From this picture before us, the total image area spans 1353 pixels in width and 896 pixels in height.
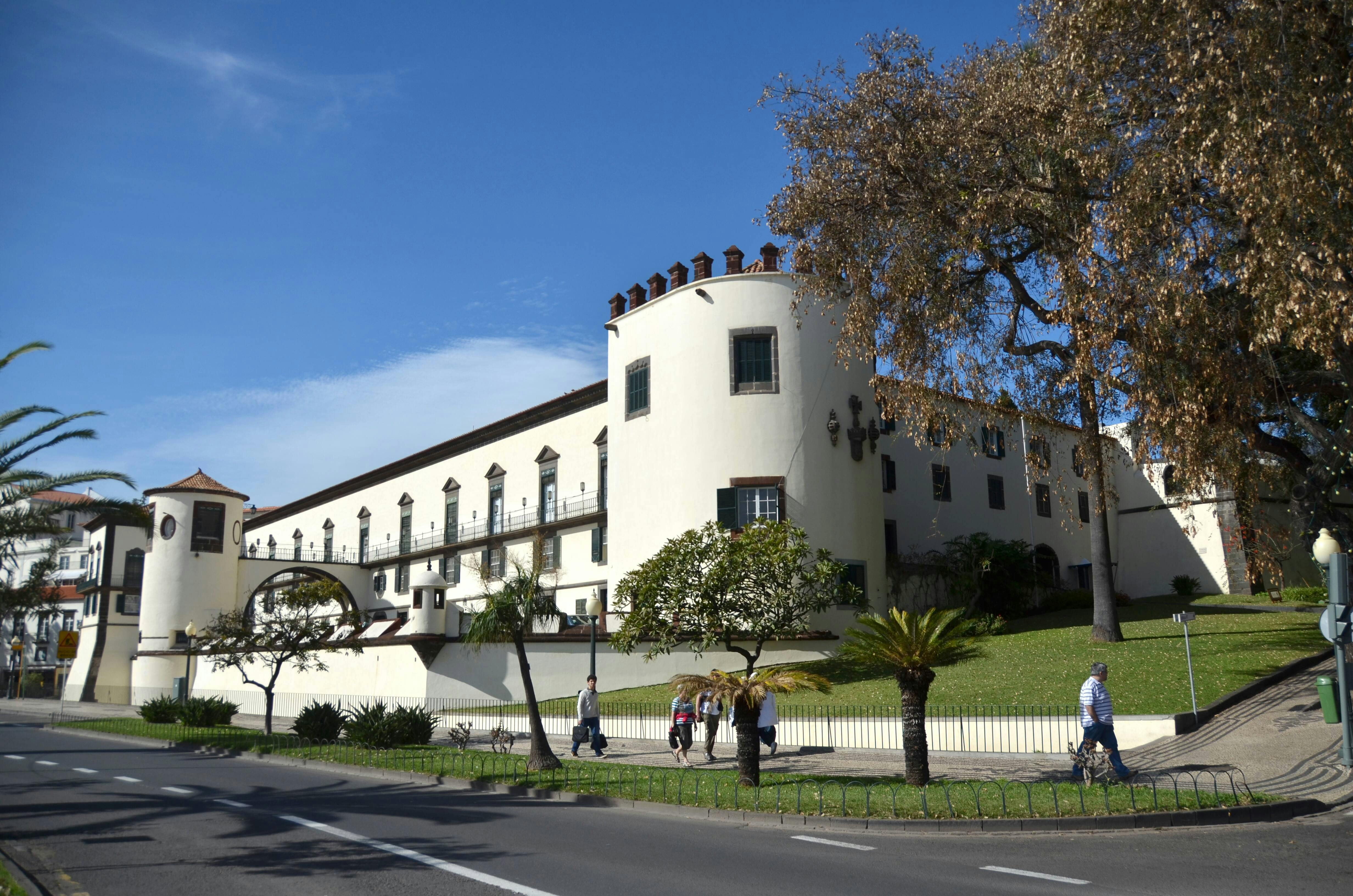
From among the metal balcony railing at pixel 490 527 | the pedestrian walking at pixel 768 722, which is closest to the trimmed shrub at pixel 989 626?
the metal balcony railing at pixel 490 527

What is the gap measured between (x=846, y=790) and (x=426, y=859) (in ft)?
19.3

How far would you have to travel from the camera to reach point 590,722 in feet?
67.8

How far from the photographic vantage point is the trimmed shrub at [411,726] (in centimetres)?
2167

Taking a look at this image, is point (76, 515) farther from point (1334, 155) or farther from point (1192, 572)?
point (1334, 155)

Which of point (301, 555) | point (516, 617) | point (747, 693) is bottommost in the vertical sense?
point (747, 693)

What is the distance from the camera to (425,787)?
53.5 feet

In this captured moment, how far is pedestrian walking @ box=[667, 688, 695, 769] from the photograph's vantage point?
18906 millimetres

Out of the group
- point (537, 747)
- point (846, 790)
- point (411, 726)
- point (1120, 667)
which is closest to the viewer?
point (846, 790)

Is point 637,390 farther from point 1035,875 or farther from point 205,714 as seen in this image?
point 1035,875

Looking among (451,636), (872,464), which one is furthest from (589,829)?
(872,464)

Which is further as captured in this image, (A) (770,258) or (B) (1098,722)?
(A) (770,258)

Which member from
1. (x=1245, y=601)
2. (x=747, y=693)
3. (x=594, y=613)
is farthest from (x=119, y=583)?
(x=1245, y=601)

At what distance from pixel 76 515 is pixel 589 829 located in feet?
299

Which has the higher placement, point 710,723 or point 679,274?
point 679,274
